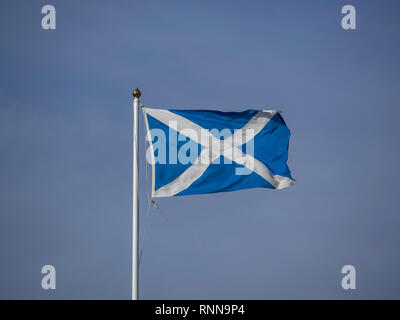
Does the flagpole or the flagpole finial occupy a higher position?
the flagpole finial

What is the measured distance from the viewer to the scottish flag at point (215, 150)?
29.3 metres

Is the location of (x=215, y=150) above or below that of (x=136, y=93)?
below

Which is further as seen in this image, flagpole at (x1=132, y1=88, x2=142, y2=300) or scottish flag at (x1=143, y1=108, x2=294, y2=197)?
scottish flag at (x1=143, y1=108, x2=294, y2=197)

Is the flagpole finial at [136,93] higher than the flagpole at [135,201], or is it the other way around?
the flagpole finial at [136,93]

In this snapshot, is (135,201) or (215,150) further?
(215,150)

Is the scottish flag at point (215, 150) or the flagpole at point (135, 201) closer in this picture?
the flagpole at point (135, 201)

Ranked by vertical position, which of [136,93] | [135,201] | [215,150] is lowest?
[135,201]

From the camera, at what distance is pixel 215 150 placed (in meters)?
30.7

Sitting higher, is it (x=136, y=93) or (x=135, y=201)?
(x=136, y=93)

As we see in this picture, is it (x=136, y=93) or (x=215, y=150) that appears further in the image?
(x=215, y=150)

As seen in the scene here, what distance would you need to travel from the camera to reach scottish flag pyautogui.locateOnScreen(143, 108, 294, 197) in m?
29.3

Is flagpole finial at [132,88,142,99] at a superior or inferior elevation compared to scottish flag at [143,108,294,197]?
superior
